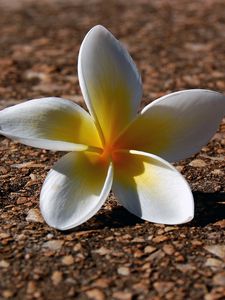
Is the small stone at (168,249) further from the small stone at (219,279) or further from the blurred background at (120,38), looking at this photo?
the blurred background at (120,38)

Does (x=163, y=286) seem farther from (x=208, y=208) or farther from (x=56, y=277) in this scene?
(x=208, y=208)

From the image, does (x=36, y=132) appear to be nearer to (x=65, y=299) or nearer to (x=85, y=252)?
(x=85, y=252)

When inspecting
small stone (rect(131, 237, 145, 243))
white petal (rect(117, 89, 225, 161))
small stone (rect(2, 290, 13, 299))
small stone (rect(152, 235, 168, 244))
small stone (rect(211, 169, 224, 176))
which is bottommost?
small stone (rect(211, 169, 224, 176))

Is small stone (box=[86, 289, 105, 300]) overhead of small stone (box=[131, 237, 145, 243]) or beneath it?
overhead

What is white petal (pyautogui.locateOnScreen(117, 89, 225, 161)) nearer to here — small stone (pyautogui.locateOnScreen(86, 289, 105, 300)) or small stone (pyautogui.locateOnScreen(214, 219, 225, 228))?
small stone (pyautogui.locateOnScreen(214, 219, 225, 228))

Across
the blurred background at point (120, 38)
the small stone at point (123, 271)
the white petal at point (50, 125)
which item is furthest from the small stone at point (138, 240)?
the blurred background at point (120, 38)

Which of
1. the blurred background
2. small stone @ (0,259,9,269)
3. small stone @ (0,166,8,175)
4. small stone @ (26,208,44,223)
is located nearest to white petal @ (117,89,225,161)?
small stone @ (26,208,44,223)
